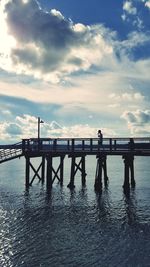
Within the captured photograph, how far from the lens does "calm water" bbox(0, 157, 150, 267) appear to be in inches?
602

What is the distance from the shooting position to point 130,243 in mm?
17172

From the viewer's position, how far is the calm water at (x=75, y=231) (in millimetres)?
15289

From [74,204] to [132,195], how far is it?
22.9 ft

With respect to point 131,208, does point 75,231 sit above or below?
below

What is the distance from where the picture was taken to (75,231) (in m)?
19.4

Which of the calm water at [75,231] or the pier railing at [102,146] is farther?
the pier railing at [102,146]

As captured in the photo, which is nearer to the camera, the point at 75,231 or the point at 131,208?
the point at 75,231

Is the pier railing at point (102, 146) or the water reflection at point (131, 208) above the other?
the pier railing at point (102, 146)

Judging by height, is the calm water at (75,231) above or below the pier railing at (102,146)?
below

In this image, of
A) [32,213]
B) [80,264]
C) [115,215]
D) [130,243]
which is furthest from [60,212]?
[80,264]

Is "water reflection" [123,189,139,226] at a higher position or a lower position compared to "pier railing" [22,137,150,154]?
lower

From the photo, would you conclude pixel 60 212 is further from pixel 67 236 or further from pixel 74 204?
pixel 67 236

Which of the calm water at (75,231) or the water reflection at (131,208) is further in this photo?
the water reflection at (131,208)

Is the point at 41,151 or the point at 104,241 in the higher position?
the point at 41,151
